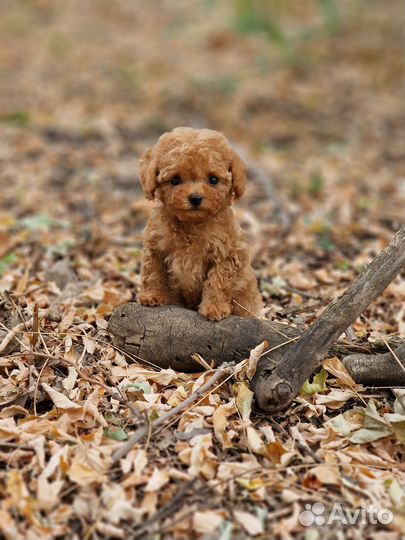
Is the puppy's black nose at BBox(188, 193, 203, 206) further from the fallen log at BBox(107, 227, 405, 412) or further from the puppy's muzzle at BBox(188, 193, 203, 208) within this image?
the fallen log at BBox(107, 227, 405, 412)

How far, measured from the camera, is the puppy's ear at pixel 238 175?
154 inches

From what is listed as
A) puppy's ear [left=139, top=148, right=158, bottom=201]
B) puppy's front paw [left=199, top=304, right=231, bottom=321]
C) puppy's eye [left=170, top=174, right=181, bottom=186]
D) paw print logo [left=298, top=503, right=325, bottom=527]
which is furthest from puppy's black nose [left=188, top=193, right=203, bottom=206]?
paw print logo [left=298, top=503, right=325, bottom=527]

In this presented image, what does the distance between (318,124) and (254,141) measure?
1.82m

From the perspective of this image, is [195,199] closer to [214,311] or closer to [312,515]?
[214,311]

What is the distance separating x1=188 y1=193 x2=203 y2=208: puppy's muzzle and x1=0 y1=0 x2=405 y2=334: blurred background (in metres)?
1.58

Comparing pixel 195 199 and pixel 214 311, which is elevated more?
pixel 195 199

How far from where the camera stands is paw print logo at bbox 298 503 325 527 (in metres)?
3.12

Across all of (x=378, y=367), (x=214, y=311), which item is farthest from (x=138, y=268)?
(x=378, y=367)

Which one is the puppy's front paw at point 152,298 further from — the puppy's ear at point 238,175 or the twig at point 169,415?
the puppy's ear at point 238,175

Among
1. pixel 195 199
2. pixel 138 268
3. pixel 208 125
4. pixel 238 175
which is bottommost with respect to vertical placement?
pixel 138 268

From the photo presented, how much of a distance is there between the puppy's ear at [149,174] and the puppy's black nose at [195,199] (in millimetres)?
340

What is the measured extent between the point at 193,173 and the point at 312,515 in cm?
218

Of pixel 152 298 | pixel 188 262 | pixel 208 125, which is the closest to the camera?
pixel 188 262

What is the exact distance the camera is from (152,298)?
13.9 ft
